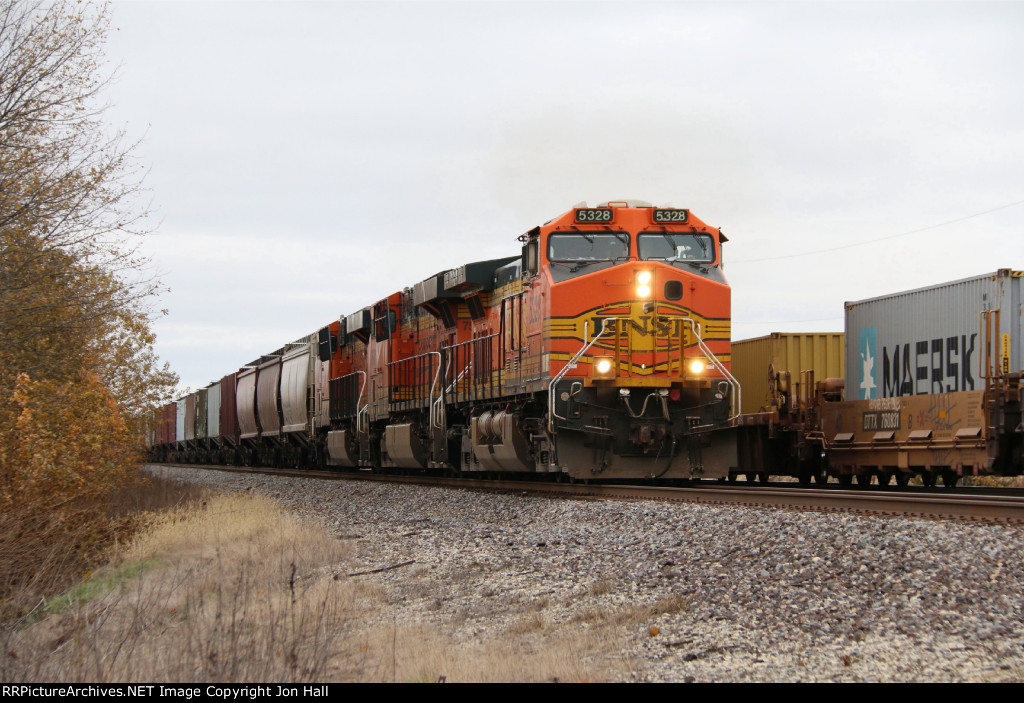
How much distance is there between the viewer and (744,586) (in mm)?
7113

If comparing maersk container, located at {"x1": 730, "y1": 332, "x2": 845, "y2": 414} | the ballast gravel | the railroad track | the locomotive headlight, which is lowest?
the ballast gravel

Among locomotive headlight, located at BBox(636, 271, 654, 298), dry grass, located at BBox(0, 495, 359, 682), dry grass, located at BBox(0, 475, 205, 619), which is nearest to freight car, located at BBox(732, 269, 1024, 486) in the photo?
locomotive headlight, located at BBox(636, 271, 654, 298)

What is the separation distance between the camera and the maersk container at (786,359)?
19719 millimetres

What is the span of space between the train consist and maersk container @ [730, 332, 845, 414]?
0.05 meters

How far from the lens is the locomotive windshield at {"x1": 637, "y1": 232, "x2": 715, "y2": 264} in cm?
1565

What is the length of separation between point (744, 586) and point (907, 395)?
35.8 feet

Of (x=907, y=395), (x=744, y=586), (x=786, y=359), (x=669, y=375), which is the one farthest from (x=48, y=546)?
(x=786, y=359)

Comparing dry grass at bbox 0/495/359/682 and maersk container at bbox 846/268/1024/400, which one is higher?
maersk container at bbox 846/268/1024/400

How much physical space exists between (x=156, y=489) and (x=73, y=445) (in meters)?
9.76

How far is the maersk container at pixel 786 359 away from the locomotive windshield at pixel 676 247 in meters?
4.19

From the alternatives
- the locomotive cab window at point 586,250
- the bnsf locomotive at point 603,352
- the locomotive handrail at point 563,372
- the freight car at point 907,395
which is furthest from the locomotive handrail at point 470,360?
the freight car at point 907,395

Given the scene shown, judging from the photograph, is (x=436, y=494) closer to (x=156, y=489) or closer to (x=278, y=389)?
(x=156, y=489)

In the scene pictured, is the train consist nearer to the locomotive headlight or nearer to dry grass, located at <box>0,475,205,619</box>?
the locomotive headlight

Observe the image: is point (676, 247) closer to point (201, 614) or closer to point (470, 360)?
point (470, 360)
